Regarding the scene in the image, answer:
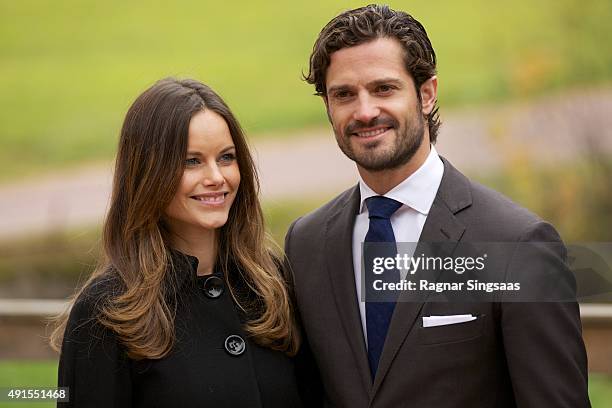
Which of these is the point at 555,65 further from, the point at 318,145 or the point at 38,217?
the point at 38,217

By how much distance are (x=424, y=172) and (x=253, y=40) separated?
16.2 feet

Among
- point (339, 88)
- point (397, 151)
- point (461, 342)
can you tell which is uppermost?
point (339, 88)

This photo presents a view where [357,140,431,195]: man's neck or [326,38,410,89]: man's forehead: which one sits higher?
[326,38,410,89]: man's forehead

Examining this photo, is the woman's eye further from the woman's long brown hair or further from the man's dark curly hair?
the man's dark curly hair

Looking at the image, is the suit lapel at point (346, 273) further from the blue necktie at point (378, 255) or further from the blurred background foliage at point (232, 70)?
the blurred background foliage at point (232, 70)

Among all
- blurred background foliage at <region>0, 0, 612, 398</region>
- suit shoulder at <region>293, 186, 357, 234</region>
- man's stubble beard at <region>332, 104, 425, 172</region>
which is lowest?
suit shoulder at <region>293, 186, 357, 234</region>

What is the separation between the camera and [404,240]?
111 inches

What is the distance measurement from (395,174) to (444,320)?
1.53 ft

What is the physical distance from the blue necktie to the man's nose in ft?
0.84

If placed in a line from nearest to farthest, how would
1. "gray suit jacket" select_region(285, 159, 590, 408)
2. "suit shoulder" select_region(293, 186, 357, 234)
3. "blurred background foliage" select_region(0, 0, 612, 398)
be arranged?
1. "gray suit jacket" select_region(285, 159, 590, 408)
2. "suit shoulder" select_region(293, 186, 357, 234)
3. "blurred background foliage" select_region(0, 0, 612, 398)

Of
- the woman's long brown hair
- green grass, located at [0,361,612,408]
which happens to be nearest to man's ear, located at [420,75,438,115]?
the woman's long brown hair

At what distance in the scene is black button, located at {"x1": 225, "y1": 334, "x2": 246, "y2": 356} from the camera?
280 cm

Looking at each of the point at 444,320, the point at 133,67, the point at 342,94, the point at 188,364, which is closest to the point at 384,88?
the point at 342,94

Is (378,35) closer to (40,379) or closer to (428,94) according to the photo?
(428,94)
